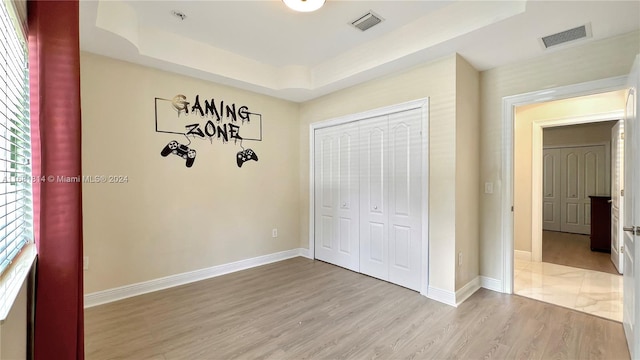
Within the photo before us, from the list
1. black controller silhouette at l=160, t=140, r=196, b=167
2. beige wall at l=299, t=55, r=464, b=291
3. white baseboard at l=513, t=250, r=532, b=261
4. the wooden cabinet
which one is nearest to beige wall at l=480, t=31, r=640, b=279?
beige wall at l=299, t=55, r=464, b=291

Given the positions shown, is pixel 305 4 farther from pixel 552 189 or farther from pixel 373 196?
pixel 552 189

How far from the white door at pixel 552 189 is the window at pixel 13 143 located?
892 centimetres

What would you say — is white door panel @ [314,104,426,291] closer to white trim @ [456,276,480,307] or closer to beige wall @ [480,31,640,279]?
white trim @ [456,276,480,307]

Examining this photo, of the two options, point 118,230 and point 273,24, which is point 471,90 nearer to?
point 273,24

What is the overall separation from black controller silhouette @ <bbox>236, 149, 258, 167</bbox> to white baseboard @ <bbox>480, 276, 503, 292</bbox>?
332cm

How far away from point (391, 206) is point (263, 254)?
2.05 m

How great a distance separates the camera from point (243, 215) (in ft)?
13.0

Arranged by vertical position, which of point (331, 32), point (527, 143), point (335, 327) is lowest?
point (335, 327)

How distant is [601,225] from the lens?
4.79 meters

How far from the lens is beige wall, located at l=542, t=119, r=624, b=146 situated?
604cm

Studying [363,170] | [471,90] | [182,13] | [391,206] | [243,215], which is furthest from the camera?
[243,215]

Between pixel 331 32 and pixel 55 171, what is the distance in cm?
263

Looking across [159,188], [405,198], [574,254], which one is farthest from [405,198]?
[574,254]

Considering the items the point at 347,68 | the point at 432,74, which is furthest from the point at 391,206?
the point at 347,68
